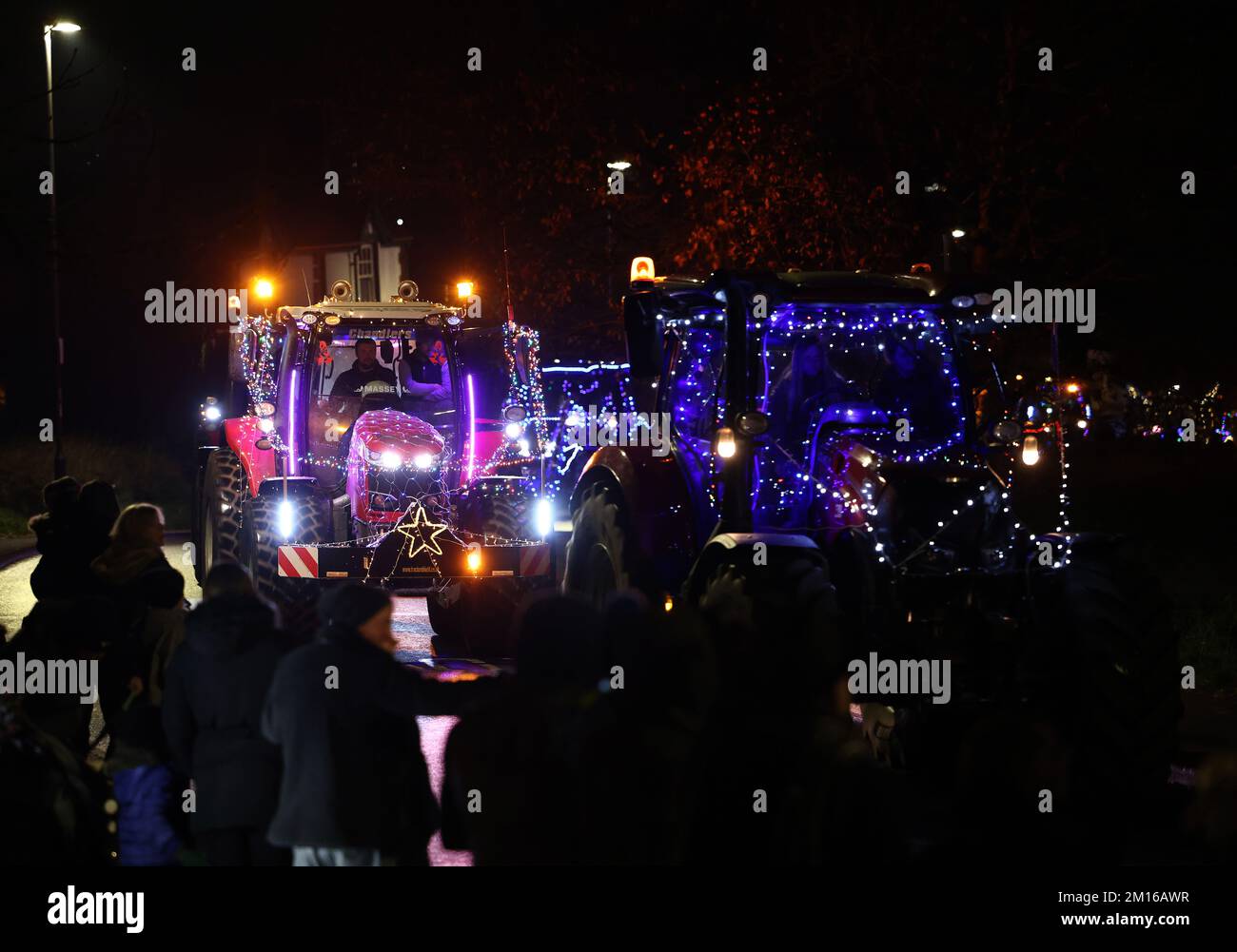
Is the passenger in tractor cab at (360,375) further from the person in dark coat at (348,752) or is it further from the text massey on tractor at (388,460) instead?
the person in dark coat at (348,752)

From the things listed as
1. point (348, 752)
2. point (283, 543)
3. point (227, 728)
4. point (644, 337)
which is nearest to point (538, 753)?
point (348, 752)

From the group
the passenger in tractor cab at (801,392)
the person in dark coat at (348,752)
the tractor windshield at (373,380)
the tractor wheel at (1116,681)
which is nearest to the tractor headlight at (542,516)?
the tractor windshield at (373,380)

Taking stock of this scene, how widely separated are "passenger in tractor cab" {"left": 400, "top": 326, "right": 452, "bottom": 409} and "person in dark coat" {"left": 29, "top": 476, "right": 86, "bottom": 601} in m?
6.04

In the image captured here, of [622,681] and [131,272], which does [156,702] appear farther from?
[131,272]

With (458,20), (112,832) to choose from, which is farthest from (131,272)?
(112,832)

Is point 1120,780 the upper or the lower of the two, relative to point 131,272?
lower

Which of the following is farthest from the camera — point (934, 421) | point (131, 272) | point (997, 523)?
point (131, 272)

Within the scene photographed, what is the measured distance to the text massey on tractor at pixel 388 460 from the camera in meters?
13.1

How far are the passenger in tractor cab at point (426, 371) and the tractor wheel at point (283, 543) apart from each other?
6.20 ft

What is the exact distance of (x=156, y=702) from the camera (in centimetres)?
755

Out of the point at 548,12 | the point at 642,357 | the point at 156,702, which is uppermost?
the point at 548,12

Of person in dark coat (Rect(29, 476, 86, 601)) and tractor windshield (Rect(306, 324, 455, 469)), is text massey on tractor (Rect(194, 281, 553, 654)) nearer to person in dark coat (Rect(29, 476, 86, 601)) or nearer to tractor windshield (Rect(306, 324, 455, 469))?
tractor windshield (Rect(306, 324, 455, 469))

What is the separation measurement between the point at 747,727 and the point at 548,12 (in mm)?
28551
